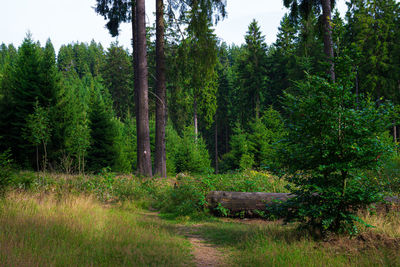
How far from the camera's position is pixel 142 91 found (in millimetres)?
13125

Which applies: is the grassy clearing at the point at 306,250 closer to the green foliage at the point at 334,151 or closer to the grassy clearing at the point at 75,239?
the green foliage at the point at 334,151

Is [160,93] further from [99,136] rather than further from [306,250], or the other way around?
[306,250]

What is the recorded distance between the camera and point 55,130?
19.4 meters

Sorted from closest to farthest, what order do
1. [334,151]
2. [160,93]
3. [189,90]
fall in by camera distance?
[334,151], [160,93], [189,90]

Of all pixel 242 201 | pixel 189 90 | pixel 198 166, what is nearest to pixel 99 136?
pixel 198 166

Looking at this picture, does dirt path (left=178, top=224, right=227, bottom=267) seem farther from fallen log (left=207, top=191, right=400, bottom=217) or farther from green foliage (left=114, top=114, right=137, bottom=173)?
green foliage (left=114, top=114, right=137, bottom=173)

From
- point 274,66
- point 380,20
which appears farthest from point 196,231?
point 274,66

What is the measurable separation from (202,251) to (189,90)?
84.1 feet

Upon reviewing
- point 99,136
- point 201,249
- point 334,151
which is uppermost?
point 99,136

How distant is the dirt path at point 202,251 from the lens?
4.99m

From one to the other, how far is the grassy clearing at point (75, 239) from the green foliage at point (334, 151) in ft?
8.64

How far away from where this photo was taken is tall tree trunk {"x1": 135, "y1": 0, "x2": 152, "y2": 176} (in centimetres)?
1293

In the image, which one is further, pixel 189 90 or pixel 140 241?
pixel 189 90

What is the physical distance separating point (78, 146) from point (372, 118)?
12.2m
